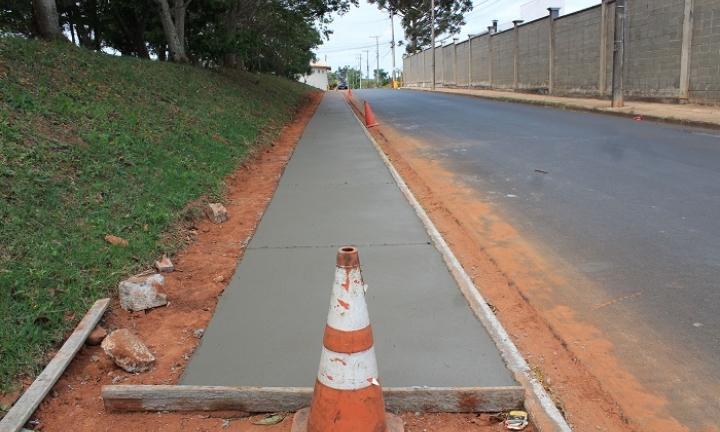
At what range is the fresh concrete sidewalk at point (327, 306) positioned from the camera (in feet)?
11.3

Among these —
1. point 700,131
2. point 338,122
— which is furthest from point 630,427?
point 338,122

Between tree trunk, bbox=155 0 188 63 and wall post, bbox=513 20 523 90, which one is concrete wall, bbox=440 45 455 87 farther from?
tree trunk, bbox=155 0 188 63

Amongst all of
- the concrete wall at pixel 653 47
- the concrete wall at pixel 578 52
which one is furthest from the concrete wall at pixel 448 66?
the concrete wall at pixel 653 47

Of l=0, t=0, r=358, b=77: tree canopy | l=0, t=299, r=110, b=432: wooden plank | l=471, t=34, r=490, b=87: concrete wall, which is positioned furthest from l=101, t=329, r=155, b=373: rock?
l=471, t=34, r=490, b=87: concrete wall

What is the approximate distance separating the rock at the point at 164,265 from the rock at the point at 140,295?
61 centimetres

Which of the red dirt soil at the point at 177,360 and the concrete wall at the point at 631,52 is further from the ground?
the concrete wall at the point at 631,52

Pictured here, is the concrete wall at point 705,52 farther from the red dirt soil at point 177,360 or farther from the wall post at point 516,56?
the red dirt soil at point 177,360

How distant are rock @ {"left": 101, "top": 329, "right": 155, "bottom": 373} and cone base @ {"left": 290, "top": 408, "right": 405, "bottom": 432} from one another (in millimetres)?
1187

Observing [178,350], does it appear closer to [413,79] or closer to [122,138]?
[122,138]

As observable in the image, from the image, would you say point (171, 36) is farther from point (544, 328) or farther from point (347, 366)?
point (347, 366)

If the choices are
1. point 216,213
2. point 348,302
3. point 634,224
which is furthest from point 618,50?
point 348,302

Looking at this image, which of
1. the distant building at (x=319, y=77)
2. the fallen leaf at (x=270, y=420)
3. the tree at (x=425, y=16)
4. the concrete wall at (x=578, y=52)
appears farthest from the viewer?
the distant building at (x=319, y=77)

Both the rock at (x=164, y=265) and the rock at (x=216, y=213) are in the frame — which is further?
the rock at (x=216, y=213)

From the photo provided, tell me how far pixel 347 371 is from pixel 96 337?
2074mm
